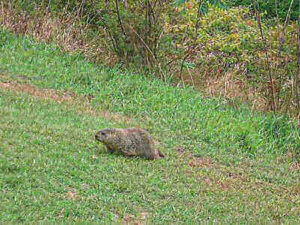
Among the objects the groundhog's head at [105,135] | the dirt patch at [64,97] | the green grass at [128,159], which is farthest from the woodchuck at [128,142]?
the dirt patch at [64,97]

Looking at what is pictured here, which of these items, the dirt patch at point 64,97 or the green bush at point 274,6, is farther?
the green bush at point 274,6

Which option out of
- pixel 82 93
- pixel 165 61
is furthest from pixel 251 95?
pixel 82 93

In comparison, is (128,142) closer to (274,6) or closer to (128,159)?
(128,159)

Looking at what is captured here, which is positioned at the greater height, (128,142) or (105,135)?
(105,135)

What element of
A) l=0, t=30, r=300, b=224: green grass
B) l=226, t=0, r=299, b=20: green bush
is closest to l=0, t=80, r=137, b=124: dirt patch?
l=0, t=30, r=300, b=224: green grass

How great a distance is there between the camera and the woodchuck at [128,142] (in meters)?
7.62

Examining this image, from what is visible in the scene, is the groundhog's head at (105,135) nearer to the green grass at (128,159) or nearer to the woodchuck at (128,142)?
the woodchuck at (128,142)

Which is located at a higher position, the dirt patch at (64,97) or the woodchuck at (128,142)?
the woodchuck at (128,142)

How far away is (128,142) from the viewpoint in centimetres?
775

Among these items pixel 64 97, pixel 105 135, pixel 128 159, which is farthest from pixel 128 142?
pixel 64 97

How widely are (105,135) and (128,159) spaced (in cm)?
41

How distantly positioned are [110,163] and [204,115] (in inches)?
122

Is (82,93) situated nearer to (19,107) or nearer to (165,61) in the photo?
(19,107)

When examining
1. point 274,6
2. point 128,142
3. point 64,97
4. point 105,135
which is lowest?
point 274,6
